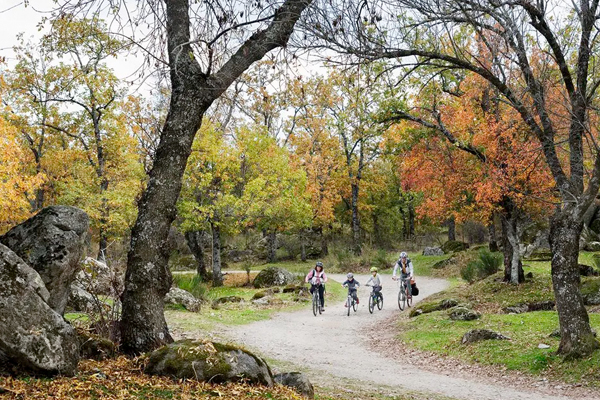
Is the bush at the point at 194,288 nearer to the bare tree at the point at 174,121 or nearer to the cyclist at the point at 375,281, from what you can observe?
the cyclist at the point at 375,281

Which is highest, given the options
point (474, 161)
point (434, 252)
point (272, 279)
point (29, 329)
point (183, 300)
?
point (474, 161)

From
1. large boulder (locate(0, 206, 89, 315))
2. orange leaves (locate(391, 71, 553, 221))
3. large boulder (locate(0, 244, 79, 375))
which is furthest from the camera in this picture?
orange leaves (locate(391, 71, 553, 221))

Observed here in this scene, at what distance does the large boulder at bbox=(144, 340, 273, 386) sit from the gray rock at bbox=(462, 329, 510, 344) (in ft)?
23.2

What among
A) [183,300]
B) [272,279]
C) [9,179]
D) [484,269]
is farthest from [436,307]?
[9,179]

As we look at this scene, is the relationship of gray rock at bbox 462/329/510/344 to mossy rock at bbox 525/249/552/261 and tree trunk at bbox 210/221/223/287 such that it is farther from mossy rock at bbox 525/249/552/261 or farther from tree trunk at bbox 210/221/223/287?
mossy rock at bbox 525/249/552/261

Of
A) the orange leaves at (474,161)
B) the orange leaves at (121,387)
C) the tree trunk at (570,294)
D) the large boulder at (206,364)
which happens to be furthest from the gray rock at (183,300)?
the tree trunk at (570,294)

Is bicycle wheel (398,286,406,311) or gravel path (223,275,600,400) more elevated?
bicycle wheel (398,286,406,311)

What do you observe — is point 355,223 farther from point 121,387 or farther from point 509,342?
point 121,387

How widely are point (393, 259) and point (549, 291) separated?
58.7 ft

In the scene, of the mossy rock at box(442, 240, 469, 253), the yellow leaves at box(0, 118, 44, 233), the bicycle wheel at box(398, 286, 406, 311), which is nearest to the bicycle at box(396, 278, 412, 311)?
the bicycle wheel at box(398, 286, 406, 311)

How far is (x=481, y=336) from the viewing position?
410 inches

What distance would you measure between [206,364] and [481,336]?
7942 millimetres

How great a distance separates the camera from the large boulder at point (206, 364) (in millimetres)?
4473

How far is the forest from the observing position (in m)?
5.66
